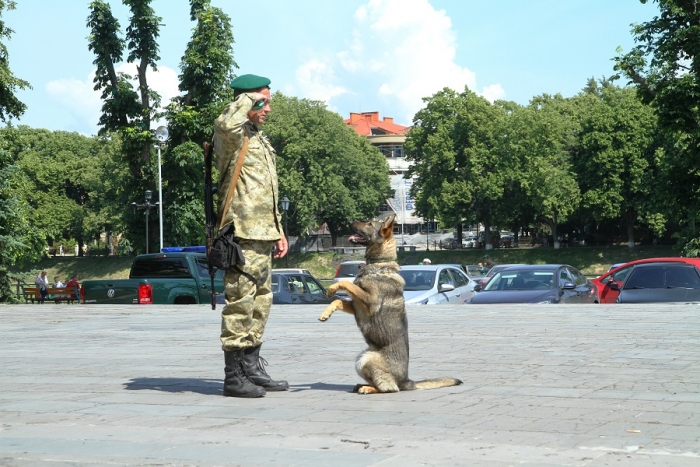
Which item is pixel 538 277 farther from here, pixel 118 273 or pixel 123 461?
pixel 118 273

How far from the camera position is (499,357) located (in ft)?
33.2

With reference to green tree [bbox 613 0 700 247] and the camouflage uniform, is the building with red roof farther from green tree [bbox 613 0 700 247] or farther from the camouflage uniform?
the camouflage uniform

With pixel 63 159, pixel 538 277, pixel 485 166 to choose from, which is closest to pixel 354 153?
pixel 485 166

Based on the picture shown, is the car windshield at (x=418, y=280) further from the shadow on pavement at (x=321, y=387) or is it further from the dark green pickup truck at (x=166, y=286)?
the shadow on pavement at (x=321, y=387)

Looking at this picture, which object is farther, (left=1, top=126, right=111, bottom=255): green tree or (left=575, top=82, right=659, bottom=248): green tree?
(left=1, top=126, right=111, bottom=255): green tree

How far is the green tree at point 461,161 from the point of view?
268 ft

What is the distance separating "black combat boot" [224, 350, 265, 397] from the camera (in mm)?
7445

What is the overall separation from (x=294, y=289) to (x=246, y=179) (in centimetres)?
1771

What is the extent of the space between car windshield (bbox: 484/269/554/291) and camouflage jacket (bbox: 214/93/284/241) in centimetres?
1494

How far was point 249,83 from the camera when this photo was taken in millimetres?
7836

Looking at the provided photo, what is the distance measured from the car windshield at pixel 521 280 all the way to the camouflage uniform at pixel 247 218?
14954 millimetres

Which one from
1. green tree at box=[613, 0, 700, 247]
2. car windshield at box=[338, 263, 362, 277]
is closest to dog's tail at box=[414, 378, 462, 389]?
car windshield at box=[338, 263, 362, 277]

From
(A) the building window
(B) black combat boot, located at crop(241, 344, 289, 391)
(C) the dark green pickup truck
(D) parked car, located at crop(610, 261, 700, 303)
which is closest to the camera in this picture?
(B) black combat boot, located at crop(241, 344, 289, 391)

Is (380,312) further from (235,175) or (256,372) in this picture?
(235,175)
